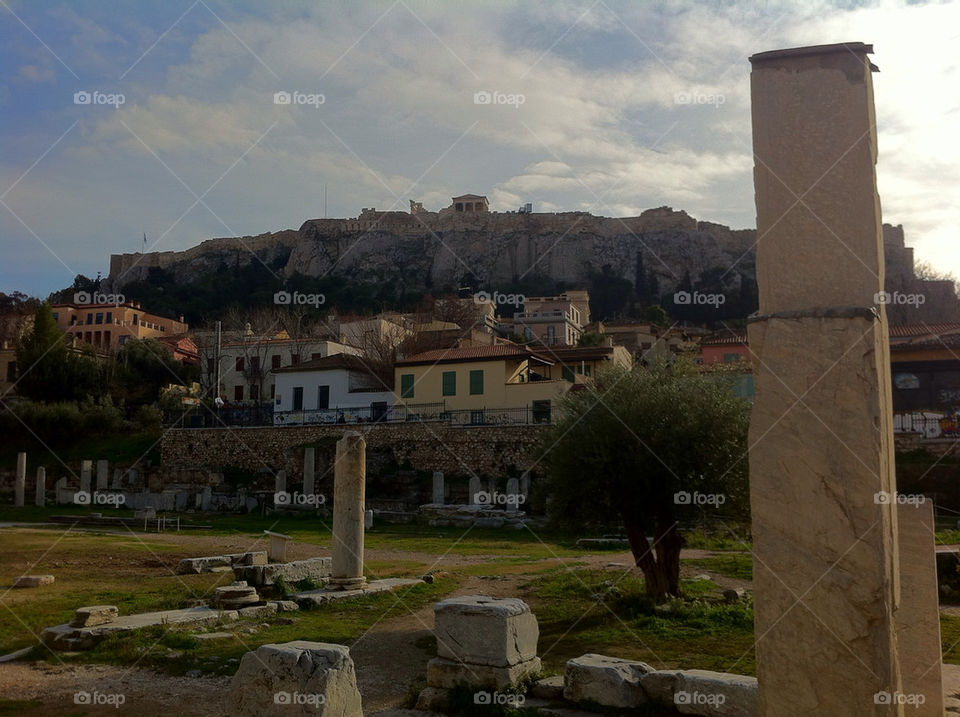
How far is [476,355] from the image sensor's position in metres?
39.5

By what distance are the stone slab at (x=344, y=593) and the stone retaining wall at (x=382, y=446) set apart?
16045 mm

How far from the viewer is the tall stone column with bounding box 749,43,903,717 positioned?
13.8 ft

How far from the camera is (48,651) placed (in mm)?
10938

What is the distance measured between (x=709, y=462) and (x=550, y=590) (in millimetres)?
4106

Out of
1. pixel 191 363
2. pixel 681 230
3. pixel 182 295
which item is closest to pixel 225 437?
pixel 191 363

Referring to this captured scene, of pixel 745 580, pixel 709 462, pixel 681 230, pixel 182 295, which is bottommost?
pixel 745 580

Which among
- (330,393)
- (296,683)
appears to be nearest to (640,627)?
(296,683)

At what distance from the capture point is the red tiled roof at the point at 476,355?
39000 millimetres

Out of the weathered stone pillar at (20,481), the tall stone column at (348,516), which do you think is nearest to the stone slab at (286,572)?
the tall stone column at (348,516)

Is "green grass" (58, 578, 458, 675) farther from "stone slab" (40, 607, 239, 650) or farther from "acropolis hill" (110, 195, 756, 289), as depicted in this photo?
"acropolis hill" (110, 195, 756, 289)

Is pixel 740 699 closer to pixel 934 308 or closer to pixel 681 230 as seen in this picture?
pixel 934 308

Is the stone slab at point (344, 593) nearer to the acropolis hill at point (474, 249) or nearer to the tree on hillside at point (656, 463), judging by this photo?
the tree on hillside at point (656, 463)

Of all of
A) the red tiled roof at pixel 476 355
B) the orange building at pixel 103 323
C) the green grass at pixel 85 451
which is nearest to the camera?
the red tiled roof at pixel 476 355

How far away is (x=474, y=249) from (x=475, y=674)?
116 meters
